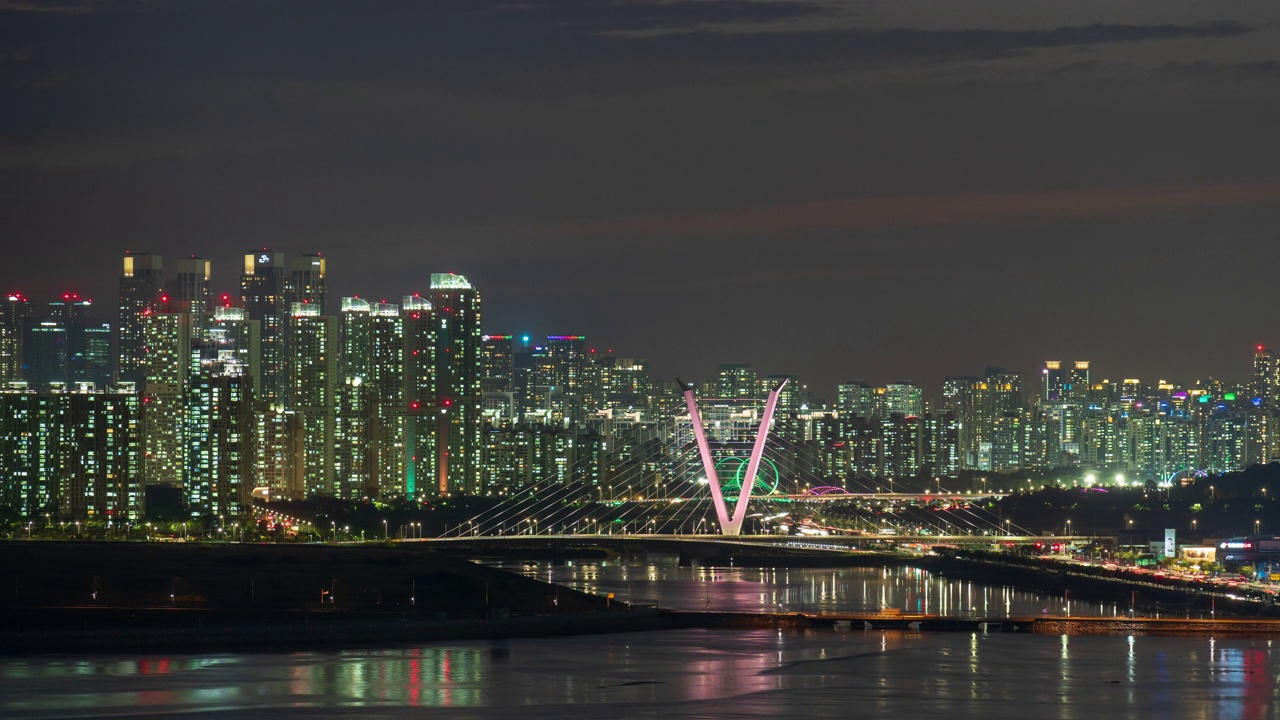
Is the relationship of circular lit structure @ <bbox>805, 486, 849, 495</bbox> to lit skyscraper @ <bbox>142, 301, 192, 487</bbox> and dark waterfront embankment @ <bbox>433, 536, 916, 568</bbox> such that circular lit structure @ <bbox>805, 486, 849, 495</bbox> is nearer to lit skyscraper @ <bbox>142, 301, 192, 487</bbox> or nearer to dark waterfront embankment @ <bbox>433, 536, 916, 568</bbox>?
dark waterfront embankment @ <bbox>433, 536, 916, 568</bbox>

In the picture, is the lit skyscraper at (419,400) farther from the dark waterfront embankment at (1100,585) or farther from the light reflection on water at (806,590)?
the dark waterfront embankment at (1100,585)

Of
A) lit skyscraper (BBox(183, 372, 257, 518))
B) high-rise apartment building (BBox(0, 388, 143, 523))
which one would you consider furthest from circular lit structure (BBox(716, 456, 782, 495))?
high-rise apartment building (BBox(0, 388, 143, 523))

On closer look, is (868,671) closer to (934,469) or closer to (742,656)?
(742,656)

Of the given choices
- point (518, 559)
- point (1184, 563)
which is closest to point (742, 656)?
point (1184, 563)

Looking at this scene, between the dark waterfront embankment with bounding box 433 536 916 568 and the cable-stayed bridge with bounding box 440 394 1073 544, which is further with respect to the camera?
the cable-stayed bridge with bounding box 440 394 1073 544

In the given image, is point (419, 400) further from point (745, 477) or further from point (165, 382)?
point (745, 477)

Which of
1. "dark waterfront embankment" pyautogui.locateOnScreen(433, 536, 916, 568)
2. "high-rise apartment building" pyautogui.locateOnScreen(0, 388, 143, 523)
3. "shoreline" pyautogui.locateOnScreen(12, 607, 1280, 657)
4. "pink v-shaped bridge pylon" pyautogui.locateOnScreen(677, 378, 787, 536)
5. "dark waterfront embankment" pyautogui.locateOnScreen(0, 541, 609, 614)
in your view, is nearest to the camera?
"shoreline" pyautogui.locateOnScreen(12, 607, 1280, 657)
